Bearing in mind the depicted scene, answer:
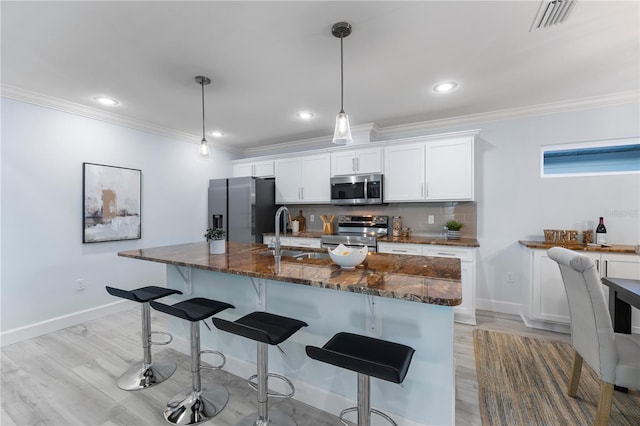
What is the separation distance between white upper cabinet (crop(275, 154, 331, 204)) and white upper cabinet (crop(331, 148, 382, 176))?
5.7 inches

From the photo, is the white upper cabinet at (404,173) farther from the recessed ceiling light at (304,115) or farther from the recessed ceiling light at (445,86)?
the recessed ceiling light at (304,115)

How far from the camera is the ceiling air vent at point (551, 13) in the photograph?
1.64m

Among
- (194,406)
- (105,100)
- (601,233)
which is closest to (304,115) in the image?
(105,100)

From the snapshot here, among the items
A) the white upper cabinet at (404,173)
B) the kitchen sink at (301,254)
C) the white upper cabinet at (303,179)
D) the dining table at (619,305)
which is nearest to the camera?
the dining table at (619,305)

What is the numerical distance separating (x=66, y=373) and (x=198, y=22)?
2.89 m

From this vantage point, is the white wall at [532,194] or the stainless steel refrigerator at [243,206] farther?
the stainless steel refrigerator at [243,206]

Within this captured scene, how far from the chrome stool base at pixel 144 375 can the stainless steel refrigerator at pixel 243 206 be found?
2.25 m

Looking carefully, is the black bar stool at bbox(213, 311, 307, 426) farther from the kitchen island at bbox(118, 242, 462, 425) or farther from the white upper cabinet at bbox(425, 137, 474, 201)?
the white upper cabinet at bbox(425, 137, 474, 201)

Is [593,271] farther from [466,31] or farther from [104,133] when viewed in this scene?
[104,133]

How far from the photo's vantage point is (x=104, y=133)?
3.52m

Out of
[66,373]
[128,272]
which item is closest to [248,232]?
[128,272]

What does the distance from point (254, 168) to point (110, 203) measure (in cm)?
220

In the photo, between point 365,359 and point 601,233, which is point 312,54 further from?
point 601,233

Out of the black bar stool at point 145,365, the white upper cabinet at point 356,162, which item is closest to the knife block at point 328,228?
the white upper cabinet at point 356,162
